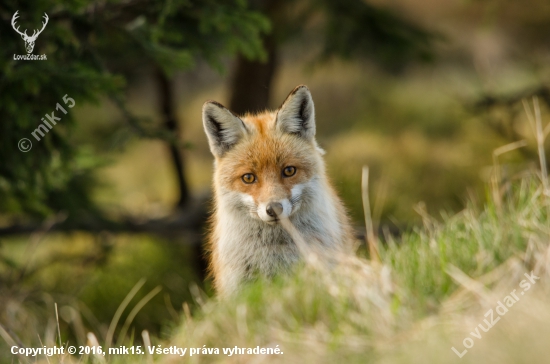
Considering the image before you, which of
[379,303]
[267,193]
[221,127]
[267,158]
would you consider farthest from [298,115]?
[379,303]


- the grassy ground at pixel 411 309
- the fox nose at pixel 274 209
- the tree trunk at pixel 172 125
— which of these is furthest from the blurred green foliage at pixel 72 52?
the tree trunk at pixel 172 125

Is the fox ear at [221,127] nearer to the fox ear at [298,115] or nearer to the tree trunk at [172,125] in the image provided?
the fox ear at [298,115]

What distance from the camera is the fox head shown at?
4.09m

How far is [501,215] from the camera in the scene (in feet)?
10.5

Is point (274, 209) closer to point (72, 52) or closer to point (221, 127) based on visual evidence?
point (221, 127)

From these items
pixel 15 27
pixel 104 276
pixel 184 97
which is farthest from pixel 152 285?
pixel 184 97

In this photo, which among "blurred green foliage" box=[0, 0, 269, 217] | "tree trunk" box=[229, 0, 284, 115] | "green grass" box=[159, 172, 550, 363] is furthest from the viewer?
"tree trunk" box=[229, 0, 284, 115]

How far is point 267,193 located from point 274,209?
0.17m

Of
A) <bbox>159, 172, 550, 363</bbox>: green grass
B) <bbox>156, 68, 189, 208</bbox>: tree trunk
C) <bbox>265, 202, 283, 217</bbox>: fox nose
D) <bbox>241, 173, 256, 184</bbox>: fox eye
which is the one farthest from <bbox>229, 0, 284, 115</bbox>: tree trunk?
<bbox>159, 172, 550, 363</bbox>: green grass

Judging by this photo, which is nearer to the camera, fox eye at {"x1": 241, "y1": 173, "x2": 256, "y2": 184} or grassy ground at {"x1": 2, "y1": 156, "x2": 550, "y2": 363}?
grassy ground at {"x1": 2, "y1": 156, "x2": 550, "y2": 363}

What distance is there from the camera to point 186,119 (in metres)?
17.3

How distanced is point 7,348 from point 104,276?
15.4 feet

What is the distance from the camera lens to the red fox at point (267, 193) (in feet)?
13.5

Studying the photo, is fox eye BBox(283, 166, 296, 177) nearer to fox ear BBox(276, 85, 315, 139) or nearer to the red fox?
the red fox
